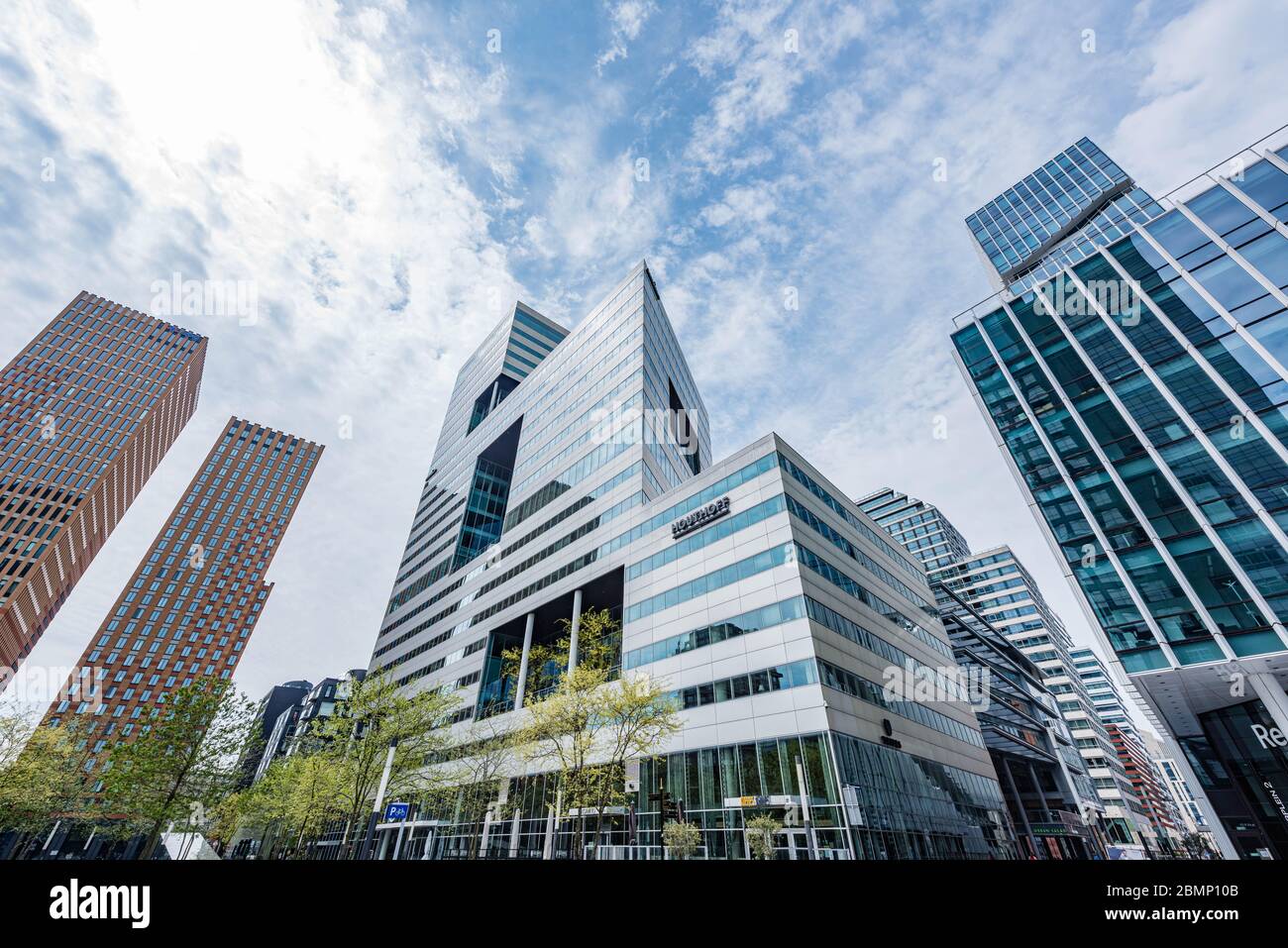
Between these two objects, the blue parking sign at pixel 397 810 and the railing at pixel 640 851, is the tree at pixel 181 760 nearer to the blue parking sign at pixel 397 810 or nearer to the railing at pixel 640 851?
the blue parking sign at pixel 397 810

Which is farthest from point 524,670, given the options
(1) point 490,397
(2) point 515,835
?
(1) point 490,397

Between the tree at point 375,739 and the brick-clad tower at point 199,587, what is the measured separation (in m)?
69.0

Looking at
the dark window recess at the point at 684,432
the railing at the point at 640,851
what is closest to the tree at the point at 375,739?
the railing at the point at 640,851

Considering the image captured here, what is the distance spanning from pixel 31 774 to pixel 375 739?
93.9ft

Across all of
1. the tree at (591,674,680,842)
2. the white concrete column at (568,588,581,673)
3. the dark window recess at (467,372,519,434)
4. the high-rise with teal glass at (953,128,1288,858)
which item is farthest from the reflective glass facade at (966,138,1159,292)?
the tree at (591,674,680,842)

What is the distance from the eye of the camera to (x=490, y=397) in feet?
299

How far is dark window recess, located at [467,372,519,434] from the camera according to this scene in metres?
90.1

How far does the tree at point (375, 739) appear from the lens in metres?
34.2

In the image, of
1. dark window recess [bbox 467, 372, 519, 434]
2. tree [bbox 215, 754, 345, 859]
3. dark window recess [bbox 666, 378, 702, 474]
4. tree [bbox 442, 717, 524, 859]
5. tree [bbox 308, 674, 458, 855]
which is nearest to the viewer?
tree [bbox 308, 674, 458, 855]

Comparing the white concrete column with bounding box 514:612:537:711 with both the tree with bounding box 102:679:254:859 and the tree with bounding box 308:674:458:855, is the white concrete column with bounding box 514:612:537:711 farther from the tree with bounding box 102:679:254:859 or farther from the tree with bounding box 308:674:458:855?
the tree with bounding box 102:679:254:859

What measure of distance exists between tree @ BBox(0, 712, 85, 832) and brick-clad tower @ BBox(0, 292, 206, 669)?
63.1 meters

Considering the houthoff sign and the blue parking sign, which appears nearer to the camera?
the blue parking sign

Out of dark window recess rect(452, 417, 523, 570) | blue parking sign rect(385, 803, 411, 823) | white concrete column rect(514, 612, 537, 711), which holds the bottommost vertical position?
blue parking sign rect(385, 803, 411, 823)
